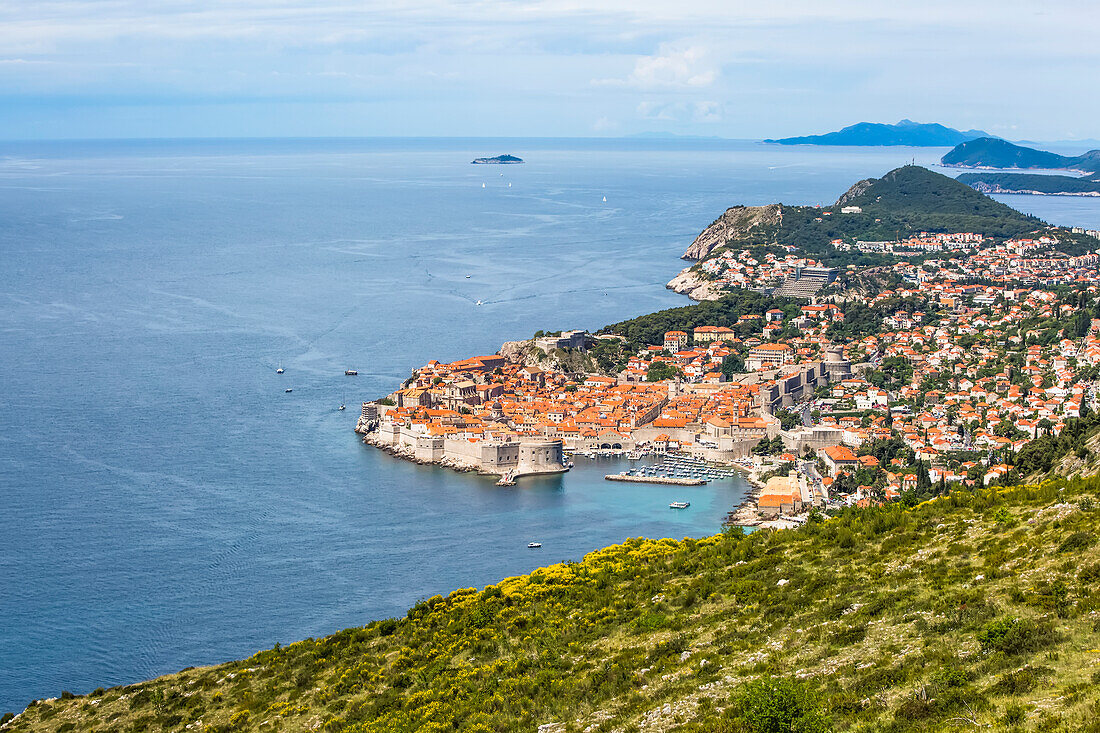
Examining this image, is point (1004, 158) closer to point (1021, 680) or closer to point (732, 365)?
point (732, 365)

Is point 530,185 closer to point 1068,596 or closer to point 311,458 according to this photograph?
point 311,458

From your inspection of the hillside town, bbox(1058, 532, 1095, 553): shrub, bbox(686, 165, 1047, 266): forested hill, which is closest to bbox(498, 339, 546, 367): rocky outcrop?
the hillside town

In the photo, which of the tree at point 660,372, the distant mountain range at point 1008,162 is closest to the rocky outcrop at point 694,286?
the tree at point 660,372

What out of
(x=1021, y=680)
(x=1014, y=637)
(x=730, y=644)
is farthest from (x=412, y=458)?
(x=1021, y=680)

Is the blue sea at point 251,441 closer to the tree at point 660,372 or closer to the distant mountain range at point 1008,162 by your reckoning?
the tree at point 660,372

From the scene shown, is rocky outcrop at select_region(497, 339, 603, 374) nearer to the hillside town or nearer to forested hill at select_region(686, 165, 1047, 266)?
the hillside town

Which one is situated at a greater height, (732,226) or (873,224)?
(873,224)

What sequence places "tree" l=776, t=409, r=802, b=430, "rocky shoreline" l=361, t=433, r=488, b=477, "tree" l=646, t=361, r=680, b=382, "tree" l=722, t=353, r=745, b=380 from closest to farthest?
"rocky shoreline" l=361, t=433, r=488, b=477
"tree" l=776, t=409, r=802, b=430
"tree" l=646, t=361, r=680, b=382
"tree" l=722, t=353, r=745, b=380
